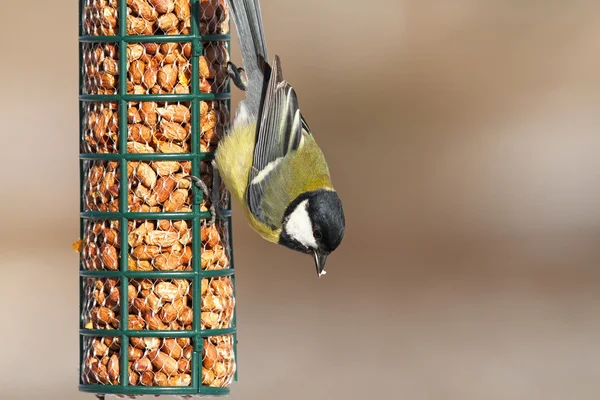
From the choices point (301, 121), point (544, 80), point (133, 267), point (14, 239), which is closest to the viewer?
point (133, 267)

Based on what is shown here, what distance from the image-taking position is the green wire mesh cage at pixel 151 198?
11.4 ft

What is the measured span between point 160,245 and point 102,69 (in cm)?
60

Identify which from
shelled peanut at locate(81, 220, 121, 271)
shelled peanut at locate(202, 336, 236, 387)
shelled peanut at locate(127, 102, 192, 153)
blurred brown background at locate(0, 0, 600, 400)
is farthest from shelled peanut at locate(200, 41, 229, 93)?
blurred brown background at locate(0, 0, 600, 400)

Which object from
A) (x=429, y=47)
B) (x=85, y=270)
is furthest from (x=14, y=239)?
(x=85, y=270)

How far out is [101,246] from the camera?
355 cm

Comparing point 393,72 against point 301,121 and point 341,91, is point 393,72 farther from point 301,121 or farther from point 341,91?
point 301,121

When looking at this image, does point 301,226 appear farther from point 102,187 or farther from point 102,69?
point 102,69

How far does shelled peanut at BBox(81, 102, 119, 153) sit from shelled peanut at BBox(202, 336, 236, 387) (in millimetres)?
711

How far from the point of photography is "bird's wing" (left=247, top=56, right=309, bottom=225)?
3.61 meters

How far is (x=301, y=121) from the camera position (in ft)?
12.4

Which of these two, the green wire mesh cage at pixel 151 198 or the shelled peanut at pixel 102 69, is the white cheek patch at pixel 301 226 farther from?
the shelled peanut at pixel 102 69

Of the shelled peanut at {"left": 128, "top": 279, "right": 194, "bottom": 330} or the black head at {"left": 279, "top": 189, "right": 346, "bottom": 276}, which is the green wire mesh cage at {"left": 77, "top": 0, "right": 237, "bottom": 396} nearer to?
the shelled peanut at {"left": 128, "top": 279, "right": 194, "bottom": 330}

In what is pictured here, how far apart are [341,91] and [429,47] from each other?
73cm

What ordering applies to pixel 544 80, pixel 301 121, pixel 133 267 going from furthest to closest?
pixel 544 80, pixel 301 121, pixel 133 267
